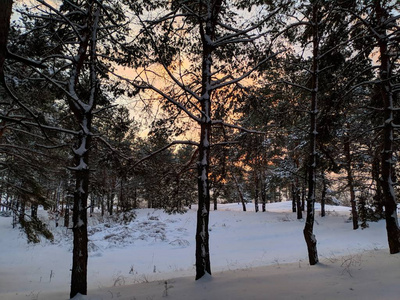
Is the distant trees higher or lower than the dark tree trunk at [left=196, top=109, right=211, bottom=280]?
higher

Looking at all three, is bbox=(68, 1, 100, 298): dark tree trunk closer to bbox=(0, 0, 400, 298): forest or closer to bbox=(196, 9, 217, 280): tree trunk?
bbox=(0, 0, 400, 298): forest

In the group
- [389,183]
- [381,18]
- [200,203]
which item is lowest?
[200,203]

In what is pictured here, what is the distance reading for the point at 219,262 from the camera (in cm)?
1146

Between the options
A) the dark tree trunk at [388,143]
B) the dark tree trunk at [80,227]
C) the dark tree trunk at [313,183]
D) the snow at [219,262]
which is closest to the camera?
the snow at [219,262]

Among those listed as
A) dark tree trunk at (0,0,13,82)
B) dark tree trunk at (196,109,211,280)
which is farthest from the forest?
dark tree trunk at (0,0,13,82)

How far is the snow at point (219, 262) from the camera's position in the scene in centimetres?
475

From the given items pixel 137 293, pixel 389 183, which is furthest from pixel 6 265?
pixel 389 183

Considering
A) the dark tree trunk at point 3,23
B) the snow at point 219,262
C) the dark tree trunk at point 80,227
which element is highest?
the dark tree trunk at point 3,23

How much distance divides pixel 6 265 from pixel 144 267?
7.73m

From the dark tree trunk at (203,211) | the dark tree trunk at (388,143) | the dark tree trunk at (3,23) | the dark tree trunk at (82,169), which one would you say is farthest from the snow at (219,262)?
the dark tree trunk at (3,23)

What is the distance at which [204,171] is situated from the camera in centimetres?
626

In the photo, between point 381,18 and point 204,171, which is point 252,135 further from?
point 381,18

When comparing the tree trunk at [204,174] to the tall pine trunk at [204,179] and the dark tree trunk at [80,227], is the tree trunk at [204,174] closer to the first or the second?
the tall pine trunk at [204,179]

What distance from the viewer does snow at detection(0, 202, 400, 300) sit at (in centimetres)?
475
